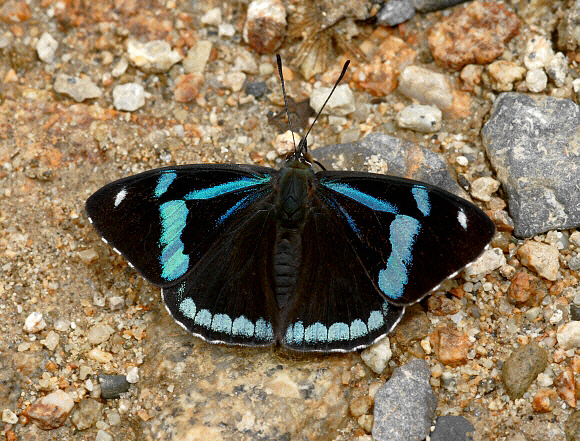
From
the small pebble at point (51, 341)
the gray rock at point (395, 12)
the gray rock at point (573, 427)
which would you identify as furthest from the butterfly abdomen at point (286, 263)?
the gray rock at point (395, 12)

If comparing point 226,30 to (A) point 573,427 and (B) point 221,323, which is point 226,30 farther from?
(A) point 573,427

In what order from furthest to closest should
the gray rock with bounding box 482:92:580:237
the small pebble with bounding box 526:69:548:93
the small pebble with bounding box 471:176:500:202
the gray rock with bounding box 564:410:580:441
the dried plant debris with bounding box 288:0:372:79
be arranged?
the dried plant debris with bounding box 288:0:372:79 < the small pebble with bounding box 526:69:548:93 < the small pebble with bounding box 471:176:500:202 < the gray rock with bounding box 482:92:580:237 < the gray rock with bounding box 564:410:580:441

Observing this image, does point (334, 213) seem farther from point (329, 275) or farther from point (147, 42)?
point (147, 42)

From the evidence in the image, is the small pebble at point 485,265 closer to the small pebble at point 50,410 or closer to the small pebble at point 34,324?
the small pebble at point 50,410

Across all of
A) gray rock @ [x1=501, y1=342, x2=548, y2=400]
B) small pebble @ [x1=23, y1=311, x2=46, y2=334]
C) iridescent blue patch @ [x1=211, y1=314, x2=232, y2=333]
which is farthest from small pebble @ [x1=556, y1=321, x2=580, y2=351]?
small pebble @ [x1=23, y1=311, x2=46, y2=334]

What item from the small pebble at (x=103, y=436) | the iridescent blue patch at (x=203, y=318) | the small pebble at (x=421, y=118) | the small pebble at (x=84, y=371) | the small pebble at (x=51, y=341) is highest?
the small pebble at (x=421, y=118)

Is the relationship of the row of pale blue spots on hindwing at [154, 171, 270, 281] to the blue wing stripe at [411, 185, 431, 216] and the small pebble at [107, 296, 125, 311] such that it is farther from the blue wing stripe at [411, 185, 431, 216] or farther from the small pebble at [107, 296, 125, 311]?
the blue wing stripe at [411, 185, 431, 216]

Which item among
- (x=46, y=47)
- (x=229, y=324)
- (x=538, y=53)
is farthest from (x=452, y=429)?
(x=46, y=47)
